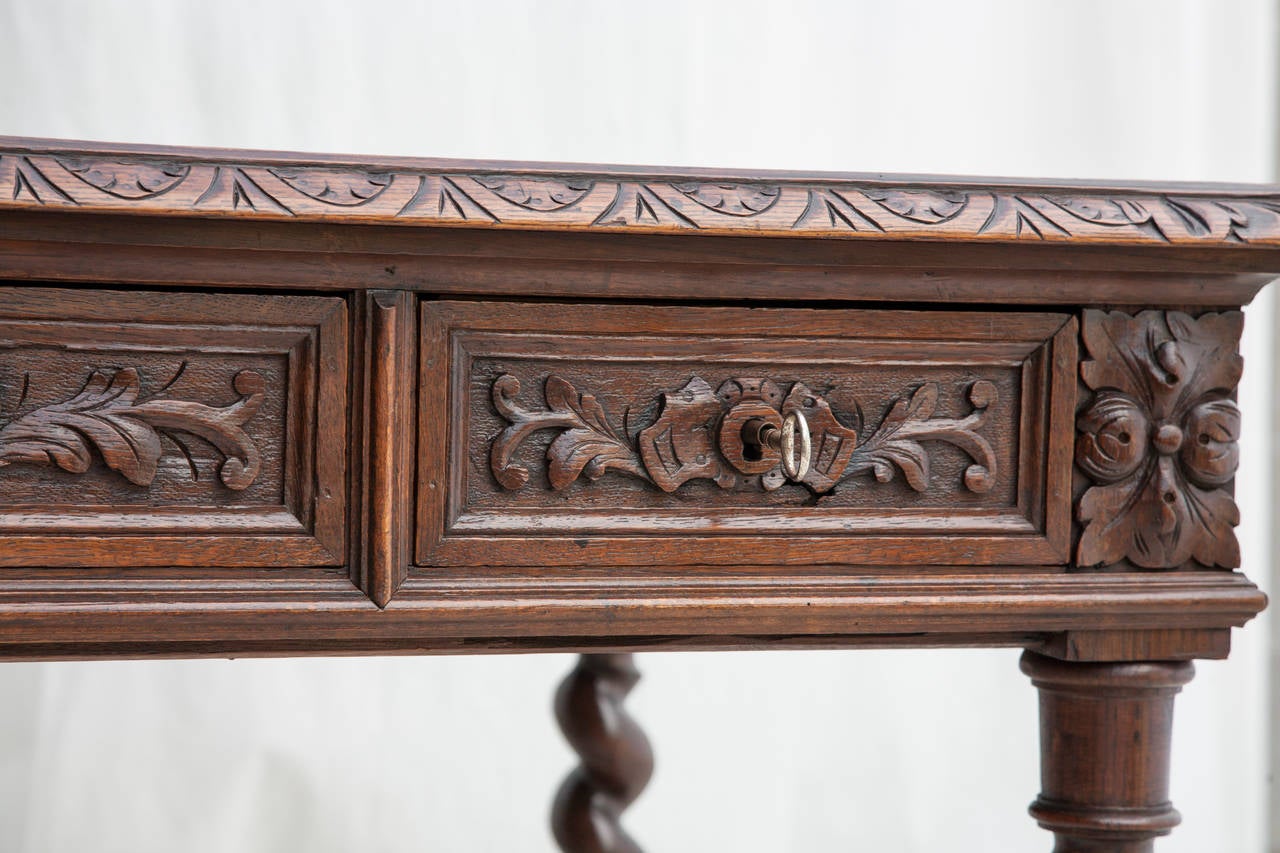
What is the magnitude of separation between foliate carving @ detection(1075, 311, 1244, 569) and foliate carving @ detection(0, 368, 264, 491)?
396 millimetres

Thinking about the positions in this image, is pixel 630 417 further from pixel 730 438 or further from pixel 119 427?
pixel 119 427

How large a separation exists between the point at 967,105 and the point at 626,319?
92 cm

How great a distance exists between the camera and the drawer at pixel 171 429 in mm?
562

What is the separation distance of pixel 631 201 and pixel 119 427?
242 millimetres

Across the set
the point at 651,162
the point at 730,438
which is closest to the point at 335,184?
the point at 730,438

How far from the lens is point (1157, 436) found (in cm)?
64

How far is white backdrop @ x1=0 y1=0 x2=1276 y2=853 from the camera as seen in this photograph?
126 cm

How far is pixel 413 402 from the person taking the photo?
0.59 meters

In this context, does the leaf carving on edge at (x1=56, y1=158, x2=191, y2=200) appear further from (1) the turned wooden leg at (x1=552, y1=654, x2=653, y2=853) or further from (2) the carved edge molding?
(1) the turned wooden leg at (x1=552, y1=654, x2=653, y2=853)

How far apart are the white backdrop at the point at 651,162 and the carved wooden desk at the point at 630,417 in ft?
2.47

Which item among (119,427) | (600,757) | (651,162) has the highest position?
(651,162)

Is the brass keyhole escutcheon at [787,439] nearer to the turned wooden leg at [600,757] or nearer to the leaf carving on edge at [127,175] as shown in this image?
the leaf carving on edge at [127,175]

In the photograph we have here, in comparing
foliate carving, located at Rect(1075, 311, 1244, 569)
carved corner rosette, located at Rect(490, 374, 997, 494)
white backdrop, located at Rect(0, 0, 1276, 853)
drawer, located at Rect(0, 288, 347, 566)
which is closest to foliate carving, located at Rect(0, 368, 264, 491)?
drawer, located at Rect(0, 288, 347, 566)

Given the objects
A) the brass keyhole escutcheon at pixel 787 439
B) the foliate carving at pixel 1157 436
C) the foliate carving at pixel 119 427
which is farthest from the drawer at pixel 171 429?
the foliate carving at pixel 1157 436
